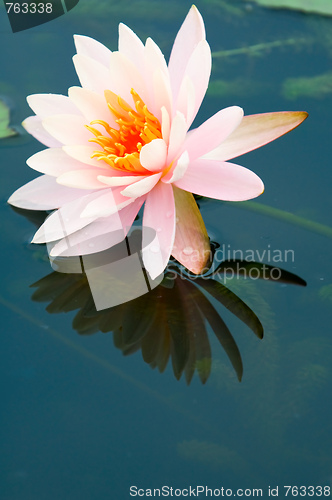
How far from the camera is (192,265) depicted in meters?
1.23

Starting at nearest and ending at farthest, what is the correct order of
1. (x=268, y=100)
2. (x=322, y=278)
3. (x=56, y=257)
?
1. (x=322, y=278)
2. (x=56, y=257)
3. (x=268, y=100)

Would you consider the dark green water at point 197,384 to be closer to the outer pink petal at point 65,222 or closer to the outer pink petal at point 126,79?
the outer pink petal at point 65,222

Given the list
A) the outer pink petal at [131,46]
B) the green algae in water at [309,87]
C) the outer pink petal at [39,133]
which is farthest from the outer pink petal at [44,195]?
the green algae in water at [309,87]

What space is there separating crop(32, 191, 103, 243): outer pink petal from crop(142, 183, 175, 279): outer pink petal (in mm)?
131

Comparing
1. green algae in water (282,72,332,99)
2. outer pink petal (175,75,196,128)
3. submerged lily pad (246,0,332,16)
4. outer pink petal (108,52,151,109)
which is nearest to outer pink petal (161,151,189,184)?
outer pink petal (175,75,196,128)

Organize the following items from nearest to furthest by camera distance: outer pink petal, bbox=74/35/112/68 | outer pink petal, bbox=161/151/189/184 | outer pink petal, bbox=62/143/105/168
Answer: outer pink petal, bbox=161/151/189/184 < outer pink petal, bbox=62/143/105/168 < outer pink petal, bbox=74/35/112/68

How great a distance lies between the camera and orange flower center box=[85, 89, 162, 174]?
1.23 meters

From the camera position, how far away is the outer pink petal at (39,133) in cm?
138

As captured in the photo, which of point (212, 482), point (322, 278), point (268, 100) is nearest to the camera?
point (212, 482)

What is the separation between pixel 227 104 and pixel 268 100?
5.3 inches

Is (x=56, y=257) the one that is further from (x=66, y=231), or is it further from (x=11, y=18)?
(x=11, y=18)

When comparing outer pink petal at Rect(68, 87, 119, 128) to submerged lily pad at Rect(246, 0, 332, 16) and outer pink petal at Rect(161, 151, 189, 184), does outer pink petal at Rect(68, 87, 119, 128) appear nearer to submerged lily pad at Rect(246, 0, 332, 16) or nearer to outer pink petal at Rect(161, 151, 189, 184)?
outer pink petal at Rect(161, 151, 189, 184)

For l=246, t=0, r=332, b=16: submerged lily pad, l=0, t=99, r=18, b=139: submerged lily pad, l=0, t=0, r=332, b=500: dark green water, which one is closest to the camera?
l=0, t=0, r=332, b=500: dark green water

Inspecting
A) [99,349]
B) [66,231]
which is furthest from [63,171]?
[99,349]
